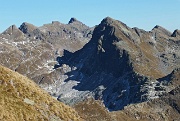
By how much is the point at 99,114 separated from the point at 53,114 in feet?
175

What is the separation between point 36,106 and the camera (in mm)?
39469

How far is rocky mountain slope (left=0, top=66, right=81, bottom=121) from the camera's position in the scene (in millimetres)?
36156

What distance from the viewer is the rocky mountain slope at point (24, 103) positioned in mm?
36156

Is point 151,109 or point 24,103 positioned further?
point 151,109

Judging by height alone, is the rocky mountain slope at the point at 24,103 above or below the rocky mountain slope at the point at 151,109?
below

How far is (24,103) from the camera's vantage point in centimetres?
3872

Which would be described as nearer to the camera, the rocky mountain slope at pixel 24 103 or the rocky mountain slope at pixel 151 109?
the rocky mountain slope at pixel 24 103

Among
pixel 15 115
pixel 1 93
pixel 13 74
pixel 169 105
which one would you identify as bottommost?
pixel 15 115

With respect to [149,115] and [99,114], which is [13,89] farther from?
[149,115]

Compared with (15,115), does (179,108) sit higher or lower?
higher

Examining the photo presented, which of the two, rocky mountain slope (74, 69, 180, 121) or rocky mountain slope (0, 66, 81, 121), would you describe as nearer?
rocky mountain slope (0, 66, 81, 121)

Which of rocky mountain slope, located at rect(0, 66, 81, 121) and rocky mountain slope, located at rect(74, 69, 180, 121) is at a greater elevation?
rocky mountain slope, located at rect(74, 69, 180, 121)

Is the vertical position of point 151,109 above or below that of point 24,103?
above

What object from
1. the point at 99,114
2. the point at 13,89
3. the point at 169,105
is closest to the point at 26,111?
the point at 13,89
